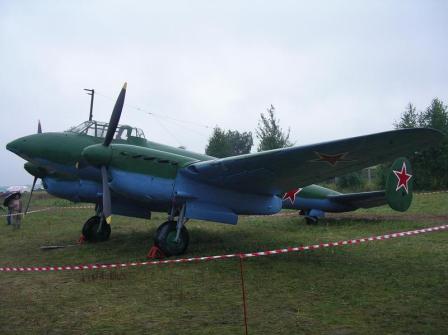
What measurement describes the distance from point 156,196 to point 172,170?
2.06 ft

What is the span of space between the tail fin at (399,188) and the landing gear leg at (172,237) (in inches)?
187

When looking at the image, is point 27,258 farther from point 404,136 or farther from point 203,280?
point 404,136

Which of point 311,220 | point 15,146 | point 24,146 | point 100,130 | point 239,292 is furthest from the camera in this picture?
point 311,220

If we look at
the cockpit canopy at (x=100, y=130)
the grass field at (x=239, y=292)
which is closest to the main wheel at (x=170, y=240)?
the grass field at (x=239, y=292)

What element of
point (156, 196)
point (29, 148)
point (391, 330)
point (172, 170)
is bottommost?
point (391, 330)

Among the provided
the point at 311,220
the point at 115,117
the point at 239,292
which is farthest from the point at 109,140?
the point at 311,220

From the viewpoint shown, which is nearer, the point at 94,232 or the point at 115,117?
the point at 115,117

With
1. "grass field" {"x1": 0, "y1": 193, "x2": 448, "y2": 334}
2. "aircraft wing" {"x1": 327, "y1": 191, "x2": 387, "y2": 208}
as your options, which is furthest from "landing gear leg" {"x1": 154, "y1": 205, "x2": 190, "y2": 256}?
"aircraft wing" {"x1": 327, "y1": 191, "x2": 387, "y2": 208}

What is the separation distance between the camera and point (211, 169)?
313 inches

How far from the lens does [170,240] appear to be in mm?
8250

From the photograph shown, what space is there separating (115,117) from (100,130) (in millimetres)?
1701

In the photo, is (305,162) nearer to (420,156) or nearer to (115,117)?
(115,117)

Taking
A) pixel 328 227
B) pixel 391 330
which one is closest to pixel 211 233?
pixel 328 227

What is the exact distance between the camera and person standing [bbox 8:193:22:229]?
15195 millimetres
